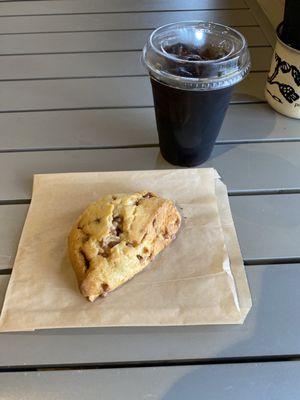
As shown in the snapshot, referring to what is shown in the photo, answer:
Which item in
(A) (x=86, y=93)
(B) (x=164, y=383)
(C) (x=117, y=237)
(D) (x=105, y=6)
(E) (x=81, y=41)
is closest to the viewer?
(B) (x=164, y=383)

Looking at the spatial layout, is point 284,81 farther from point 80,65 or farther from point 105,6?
point 105,6

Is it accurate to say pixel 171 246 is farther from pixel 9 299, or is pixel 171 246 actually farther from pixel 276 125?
pixel 276 125

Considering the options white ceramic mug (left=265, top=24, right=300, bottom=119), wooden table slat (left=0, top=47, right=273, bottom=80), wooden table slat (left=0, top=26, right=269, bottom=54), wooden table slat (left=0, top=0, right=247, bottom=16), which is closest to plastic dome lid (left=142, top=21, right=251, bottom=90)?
white ceramic mug (left=265, top=24, right=300, bottom=119)

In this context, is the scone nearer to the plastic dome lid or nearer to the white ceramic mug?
the plastic dome lid

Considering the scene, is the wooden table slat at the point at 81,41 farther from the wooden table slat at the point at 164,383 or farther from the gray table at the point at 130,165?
the wooden table slat at the point at 164,383

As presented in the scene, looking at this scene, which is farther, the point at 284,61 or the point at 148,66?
the point at 284,61

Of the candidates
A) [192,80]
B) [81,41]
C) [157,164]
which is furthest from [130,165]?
[81,41]

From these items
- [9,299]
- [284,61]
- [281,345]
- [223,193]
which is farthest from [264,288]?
[284,61]
